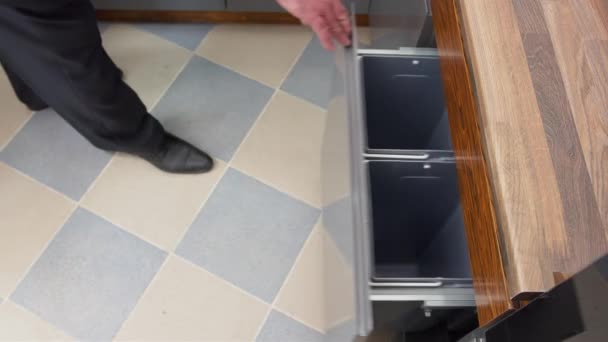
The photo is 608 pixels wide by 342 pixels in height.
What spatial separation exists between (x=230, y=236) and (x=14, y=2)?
69cm

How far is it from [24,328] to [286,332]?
59 centimetres

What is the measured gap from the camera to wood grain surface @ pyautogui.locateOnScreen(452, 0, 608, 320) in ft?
1.95

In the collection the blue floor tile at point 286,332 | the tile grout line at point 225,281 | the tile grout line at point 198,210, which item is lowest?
the blue floor tile at point 286,332

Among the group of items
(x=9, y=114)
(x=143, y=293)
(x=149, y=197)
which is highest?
(x=9, y=114)

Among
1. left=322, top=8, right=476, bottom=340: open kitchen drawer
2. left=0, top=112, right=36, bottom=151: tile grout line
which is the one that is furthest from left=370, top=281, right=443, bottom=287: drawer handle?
left=0, top=112, right=36, bottom=151: tile grout line

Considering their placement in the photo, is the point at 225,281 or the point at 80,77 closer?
the point at 80,77

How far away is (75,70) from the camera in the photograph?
1.08 metres

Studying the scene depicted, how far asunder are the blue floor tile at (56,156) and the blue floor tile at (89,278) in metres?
0.10

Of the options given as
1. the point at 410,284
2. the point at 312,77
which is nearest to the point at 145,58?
the point at 312,77

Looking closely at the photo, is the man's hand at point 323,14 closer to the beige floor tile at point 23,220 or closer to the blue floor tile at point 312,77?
the blue floor tile at point 312,77

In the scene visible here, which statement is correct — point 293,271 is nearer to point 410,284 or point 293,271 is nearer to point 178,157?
point 178,157

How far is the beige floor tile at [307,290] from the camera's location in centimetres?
126

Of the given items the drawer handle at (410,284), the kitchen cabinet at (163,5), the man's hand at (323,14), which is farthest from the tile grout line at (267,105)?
the drawer handle at (410,284)

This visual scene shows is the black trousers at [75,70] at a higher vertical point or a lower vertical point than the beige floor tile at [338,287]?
higher
